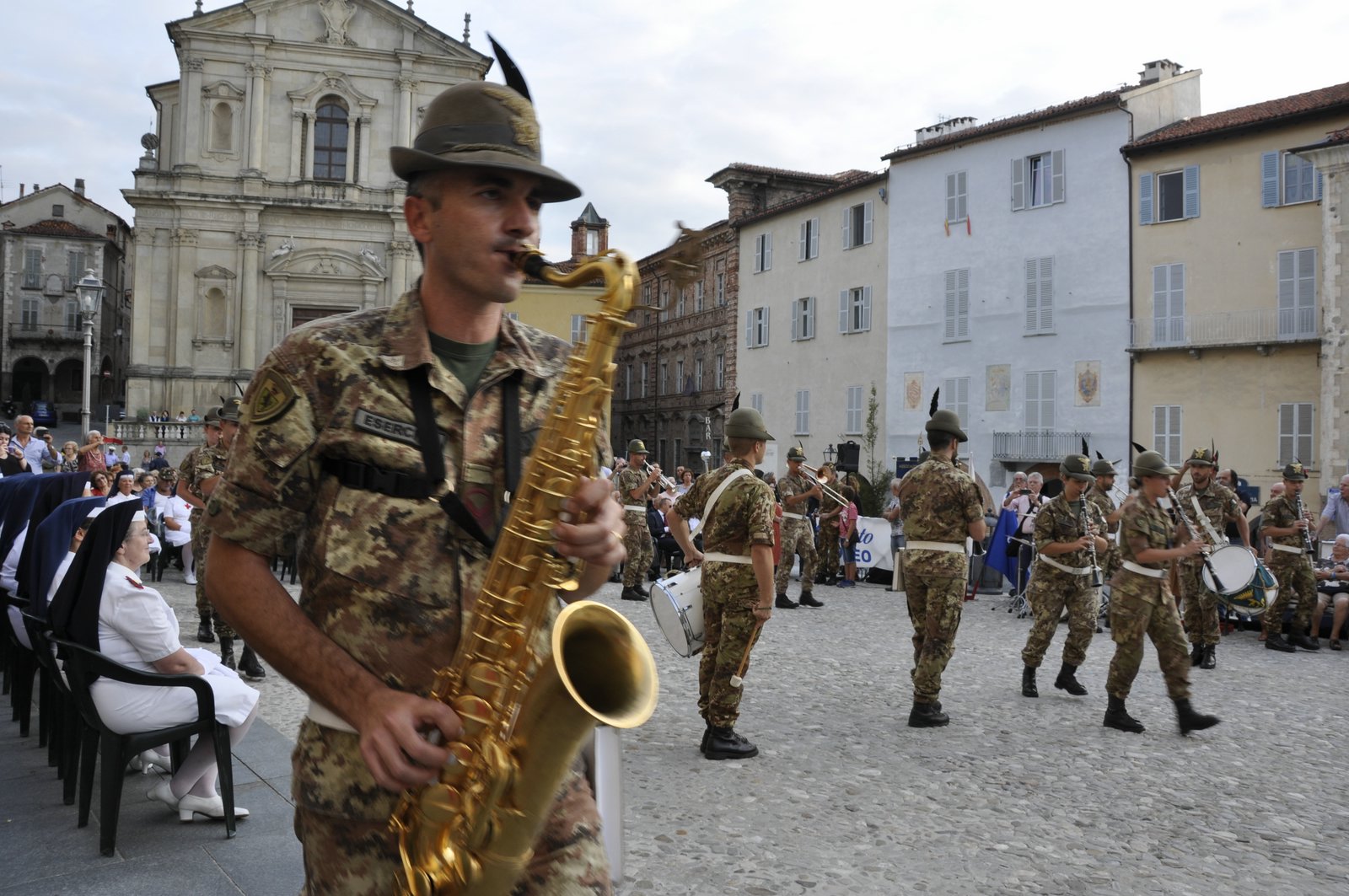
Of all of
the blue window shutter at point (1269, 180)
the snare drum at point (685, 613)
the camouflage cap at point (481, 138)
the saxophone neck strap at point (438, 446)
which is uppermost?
the blue window shutter at point (1269, 180)

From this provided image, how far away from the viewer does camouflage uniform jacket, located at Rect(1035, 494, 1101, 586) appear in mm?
9234

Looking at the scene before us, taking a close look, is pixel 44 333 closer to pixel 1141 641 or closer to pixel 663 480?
pixel 663 480

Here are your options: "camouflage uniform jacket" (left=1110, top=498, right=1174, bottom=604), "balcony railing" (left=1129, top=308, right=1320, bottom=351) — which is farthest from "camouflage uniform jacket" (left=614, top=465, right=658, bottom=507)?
"balcony railing" (left=1129, top=308, right=1320, bottom=351)

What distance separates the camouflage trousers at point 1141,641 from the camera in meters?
7.66

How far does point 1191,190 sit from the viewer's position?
27.3 metres

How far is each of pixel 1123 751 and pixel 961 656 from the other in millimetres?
3885

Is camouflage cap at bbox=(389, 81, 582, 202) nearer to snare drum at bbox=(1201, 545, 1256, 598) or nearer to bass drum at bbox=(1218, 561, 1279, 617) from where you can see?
snare drum at bbox=(1201, 545, 1256, 598)

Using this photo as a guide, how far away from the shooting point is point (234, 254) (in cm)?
4338

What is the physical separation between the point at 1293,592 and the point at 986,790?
27.1 ft

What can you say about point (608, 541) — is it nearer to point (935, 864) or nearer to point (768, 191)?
point (935, 864)

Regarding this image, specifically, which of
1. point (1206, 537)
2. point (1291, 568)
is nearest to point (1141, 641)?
point (1206, 537)

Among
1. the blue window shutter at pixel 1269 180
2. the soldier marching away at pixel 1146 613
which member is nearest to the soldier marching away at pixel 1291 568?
the soldier marching away at pixel 1146 613

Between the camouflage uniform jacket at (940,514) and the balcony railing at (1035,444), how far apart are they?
2214 cm

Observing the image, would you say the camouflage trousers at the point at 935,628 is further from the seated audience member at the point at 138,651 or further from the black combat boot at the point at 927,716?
the seated audience member at the point at 138,651
